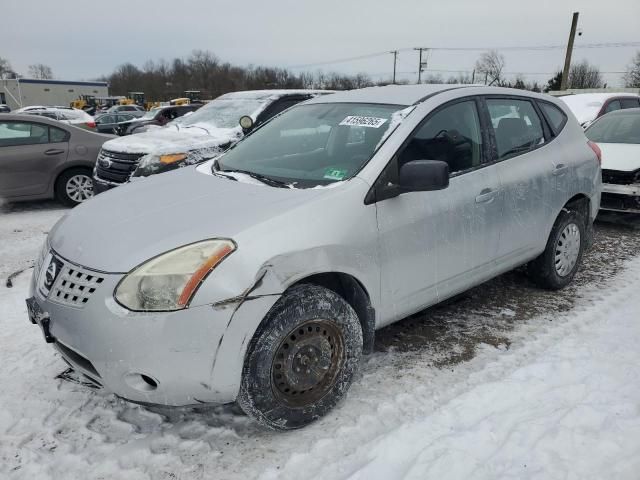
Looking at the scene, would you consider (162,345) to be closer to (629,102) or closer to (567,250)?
(567,250)

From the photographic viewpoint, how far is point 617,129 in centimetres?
743

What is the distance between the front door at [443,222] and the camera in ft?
9.28

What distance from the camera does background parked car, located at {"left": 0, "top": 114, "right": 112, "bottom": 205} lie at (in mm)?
7273

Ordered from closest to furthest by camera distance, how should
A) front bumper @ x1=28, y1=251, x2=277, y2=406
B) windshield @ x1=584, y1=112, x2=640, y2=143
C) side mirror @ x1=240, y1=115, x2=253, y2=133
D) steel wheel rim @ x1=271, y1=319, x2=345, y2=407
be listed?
front bumper @ x1=28, y1=251, x2=277, y2=406 < steel wheel rim @ x1=271, y1=319, x2=345, y2=407 < side mirror @ x1=240, y1=115, x2=253, y2=133 < windshield @ x1=584, y1=112, x2=640, y2=143

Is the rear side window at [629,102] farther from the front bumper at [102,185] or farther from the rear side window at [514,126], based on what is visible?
the front bumper at [102,185]

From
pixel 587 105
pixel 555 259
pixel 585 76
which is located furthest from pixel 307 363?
pixel 585 76

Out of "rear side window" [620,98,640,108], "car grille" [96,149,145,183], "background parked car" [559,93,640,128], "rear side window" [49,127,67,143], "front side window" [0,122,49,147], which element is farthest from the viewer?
"rear side window" [620,98,640,108]

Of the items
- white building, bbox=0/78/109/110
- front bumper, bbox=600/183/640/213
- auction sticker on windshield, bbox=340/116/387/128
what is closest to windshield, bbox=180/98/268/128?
auction sticker on windshield, bbox=340/116/387/128

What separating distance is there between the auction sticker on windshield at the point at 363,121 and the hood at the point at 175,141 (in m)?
3.48

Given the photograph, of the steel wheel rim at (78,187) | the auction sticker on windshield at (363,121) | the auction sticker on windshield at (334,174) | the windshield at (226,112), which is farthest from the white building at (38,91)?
the auction sticker on windshield at (334,174)

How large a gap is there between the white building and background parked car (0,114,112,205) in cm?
6060

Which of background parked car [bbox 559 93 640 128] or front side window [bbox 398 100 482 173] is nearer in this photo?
front side window [bbox 398 100 482 173]

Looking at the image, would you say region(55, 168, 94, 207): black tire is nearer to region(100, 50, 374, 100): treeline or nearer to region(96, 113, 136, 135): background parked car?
region(96, 113, 136, 135): background parked car

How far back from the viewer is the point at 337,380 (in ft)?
8.70
